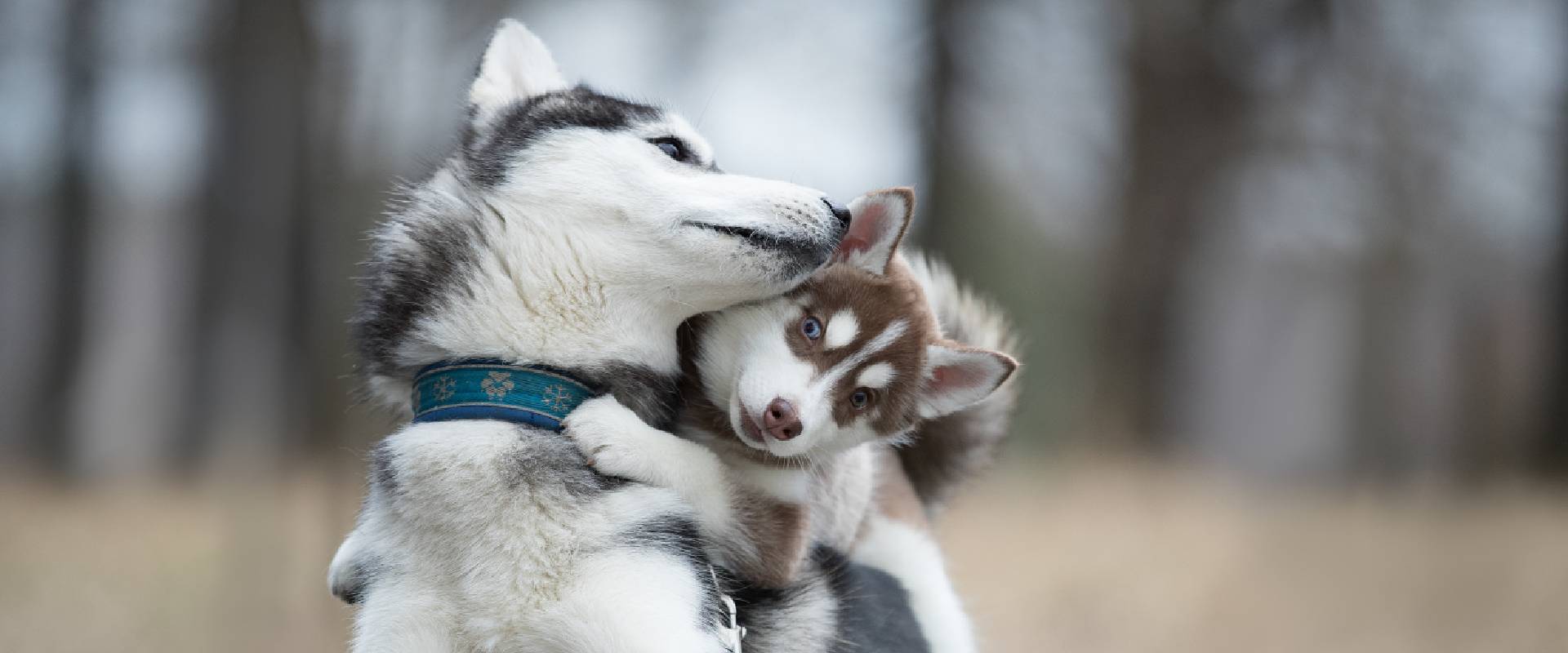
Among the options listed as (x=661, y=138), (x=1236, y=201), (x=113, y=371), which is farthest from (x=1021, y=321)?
(x=661, y=138)

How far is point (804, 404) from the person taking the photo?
2.25 m

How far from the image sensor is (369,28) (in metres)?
6.64

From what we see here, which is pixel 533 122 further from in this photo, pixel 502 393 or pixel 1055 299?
pixel 1055 299

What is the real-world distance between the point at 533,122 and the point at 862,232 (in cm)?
74

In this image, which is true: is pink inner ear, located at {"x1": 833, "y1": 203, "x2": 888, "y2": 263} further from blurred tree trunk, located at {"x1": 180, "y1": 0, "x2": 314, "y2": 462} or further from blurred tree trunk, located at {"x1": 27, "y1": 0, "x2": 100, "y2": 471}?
blurred tree trunk, located at {"x1": 27, "y1": 0, "x2": 100, "y2": 471}

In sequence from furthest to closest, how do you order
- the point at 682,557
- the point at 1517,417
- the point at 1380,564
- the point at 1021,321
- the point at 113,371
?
the point at 1021,321, the point at 1517,417, the point at 113,371, the point at 1380,564, the point at 682,557

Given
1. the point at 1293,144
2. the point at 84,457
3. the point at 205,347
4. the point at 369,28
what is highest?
the point at 369,28

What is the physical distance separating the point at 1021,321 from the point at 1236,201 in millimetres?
2265

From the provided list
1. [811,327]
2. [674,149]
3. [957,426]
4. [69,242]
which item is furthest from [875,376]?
[69,242]

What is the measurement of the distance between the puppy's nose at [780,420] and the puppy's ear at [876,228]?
0.40 meters

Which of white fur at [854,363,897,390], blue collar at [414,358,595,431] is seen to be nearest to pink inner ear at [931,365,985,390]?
white fur at [854,363,897,390]

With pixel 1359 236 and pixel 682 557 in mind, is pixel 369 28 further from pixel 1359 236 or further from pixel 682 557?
pixel 1359 236

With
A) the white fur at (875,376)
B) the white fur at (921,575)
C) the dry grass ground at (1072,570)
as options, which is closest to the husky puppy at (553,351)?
the white fur at (875,376)

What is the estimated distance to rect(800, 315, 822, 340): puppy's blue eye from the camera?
2.42 m
